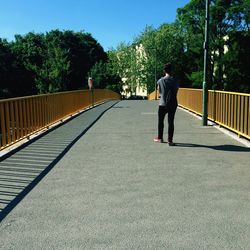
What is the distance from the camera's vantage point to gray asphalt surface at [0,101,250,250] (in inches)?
151

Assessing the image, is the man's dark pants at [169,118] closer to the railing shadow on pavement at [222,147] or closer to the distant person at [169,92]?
the distant person at [169,92]

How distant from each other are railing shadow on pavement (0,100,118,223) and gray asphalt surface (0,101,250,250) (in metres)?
0.02

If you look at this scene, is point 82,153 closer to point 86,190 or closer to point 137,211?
point 86,190

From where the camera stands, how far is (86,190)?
5.45m

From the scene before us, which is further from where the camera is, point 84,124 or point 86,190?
point 84,124

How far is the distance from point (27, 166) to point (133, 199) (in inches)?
101

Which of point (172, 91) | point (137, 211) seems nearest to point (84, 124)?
point (172, 91)

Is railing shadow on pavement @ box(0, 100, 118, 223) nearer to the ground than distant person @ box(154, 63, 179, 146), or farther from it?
nearer to the ground

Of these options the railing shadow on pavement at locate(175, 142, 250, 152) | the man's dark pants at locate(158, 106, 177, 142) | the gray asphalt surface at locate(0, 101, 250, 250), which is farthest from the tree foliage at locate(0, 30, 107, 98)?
the gray asphalt surface at locate(0, 101, 250, 250)

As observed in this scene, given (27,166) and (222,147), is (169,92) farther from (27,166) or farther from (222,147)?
(27,166)

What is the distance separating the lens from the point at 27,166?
6.91m

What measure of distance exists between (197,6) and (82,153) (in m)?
42.5

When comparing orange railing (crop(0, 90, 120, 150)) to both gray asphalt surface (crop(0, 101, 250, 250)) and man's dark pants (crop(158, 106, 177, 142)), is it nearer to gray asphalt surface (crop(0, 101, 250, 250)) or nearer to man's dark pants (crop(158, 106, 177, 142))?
gray asphalt surface (crop(0, 101, 250, 250))

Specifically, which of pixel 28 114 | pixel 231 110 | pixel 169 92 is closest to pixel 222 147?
pixel 169 92
